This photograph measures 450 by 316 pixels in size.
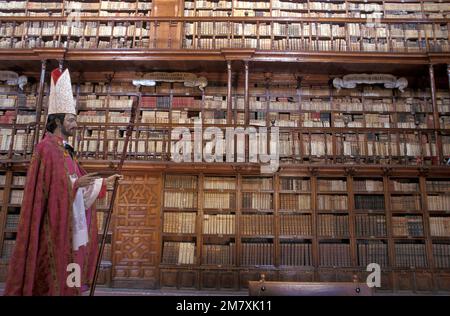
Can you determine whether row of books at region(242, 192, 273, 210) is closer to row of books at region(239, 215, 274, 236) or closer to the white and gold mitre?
row of books at region(239, 215, 274, 236)

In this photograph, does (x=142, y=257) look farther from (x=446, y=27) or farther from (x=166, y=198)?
(x=446, y=27)

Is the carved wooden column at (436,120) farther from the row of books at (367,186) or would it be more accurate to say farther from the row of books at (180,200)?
the row of books at (180,200)

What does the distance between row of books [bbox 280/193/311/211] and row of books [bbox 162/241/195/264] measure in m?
1.37

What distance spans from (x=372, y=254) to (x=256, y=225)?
159 centimetres

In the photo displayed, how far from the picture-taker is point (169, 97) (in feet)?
20.1

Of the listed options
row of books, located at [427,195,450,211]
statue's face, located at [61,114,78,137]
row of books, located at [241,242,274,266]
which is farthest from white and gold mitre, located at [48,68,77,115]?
row of books, located at [427,195,450,211]

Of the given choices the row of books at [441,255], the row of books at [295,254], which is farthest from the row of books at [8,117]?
the row of books at [441,255]

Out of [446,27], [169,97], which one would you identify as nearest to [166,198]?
[169,97]

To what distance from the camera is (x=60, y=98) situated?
6.30ft

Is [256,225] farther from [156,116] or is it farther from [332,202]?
[156,116]

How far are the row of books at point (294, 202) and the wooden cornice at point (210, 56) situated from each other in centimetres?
217

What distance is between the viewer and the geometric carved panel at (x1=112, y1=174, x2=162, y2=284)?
190 inches

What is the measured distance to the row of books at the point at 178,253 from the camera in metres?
4.88
